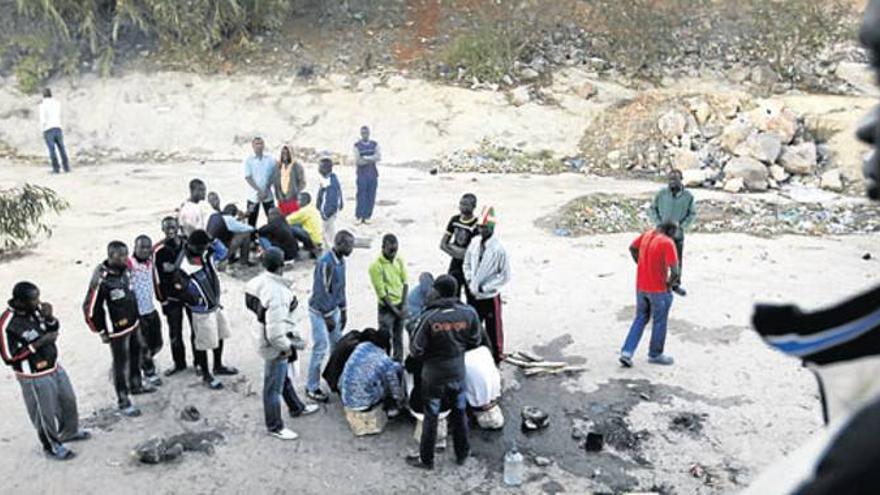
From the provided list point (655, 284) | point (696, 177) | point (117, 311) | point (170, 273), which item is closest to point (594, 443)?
point (655, 284)

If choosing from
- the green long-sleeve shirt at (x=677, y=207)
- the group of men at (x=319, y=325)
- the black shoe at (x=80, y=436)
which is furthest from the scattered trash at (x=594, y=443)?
the black shoe at (x=80, y=436)

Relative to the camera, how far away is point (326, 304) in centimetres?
766

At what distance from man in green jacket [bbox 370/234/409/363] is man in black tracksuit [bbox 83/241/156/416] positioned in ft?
6.94

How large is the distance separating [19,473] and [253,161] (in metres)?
5.41

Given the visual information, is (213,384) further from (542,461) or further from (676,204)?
(676,204)

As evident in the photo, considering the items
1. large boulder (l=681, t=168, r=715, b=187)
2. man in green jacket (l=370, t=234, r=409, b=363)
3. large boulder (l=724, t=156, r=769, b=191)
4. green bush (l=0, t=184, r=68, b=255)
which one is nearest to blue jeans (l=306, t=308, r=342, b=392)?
man in green jacket (l=370, t=234, r=409, b=363)

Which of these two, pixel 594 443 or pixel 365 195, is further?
pixel 365 195

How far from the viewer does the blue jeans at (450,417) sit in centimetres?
657

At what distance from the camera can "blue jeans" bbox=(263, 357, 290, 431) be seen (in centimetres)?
701

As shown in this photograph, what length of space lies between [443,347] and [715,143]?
11.7 m

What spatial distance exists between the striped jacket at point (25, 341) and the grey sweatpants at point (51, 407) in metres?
0.10

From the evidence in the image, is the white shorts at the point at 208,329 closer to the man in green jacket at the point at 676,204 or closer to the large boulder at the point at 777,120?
the man in green jacket at the point at 676,204

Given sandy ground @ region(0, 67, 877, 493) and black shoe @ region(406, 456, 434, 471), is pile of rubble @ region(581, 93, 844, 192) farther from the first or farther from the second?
black shoe @ region(406, 456, 434, 471)

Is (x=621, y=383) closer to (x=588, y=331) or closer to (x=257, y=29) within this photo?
(x=588, y=331)
